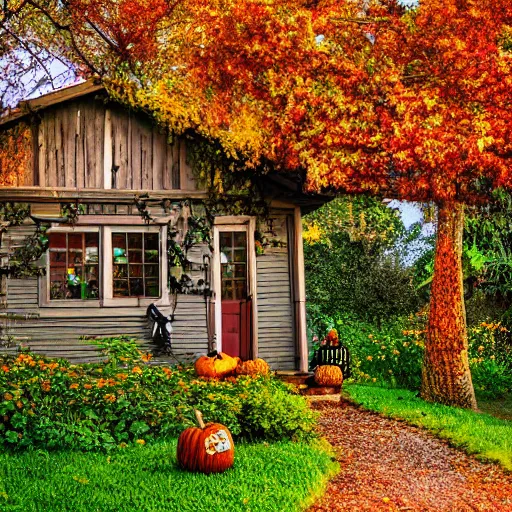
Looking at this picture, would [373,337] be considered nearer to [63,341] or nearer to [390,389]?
[390,389]

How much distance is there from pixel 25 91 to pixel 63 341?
591cm

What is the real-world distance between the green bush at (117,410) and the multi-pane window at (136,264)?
11.6 ft

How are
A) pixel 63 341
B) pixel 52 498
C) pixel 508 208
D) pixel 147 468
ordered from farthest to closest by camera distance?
1. pixel 508 208
2. pixel 63 341
3. pixel 147 468
4. pixel 52 498

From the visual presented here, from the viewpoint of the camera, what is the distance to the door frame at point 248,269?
13406mm

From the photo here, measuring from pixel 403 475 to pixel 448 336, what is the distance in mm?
4876

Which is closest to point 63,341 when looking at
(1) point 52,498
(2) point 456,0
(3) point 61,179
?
(3) point 61,179

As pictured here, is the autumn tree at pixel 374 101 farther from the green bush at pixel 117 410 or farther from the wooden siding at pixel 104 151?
the green bush at pixel 117 410

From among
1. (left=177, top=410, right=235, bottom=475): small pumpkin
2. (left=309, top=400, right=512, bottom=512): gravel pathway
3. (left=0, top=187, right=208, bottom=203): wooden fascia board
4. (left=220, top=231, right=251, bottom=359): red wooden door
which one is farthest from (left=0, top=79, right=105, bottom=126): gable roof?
(left=177, top=410, right=235, bottom=475): small pumpkin

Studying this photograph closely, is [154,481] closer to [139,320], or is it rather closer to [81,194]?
[139,320]

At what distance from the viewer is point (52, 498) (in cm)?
616

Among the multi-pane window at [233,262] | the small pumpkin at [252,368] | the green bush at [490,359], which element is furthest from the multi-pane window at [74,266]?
the green bush at [490,359]

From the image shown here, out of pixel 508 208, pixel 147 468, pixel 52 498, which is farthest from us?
pixel 508 208


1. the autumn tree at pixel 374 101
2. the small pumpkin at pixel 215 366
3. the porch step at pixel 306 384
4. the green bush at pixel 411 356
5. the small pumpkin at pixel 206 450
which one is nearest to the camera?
the small pumpkin at pixel 206 450

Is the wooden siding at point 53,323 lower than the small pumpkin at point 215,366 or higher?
higher
